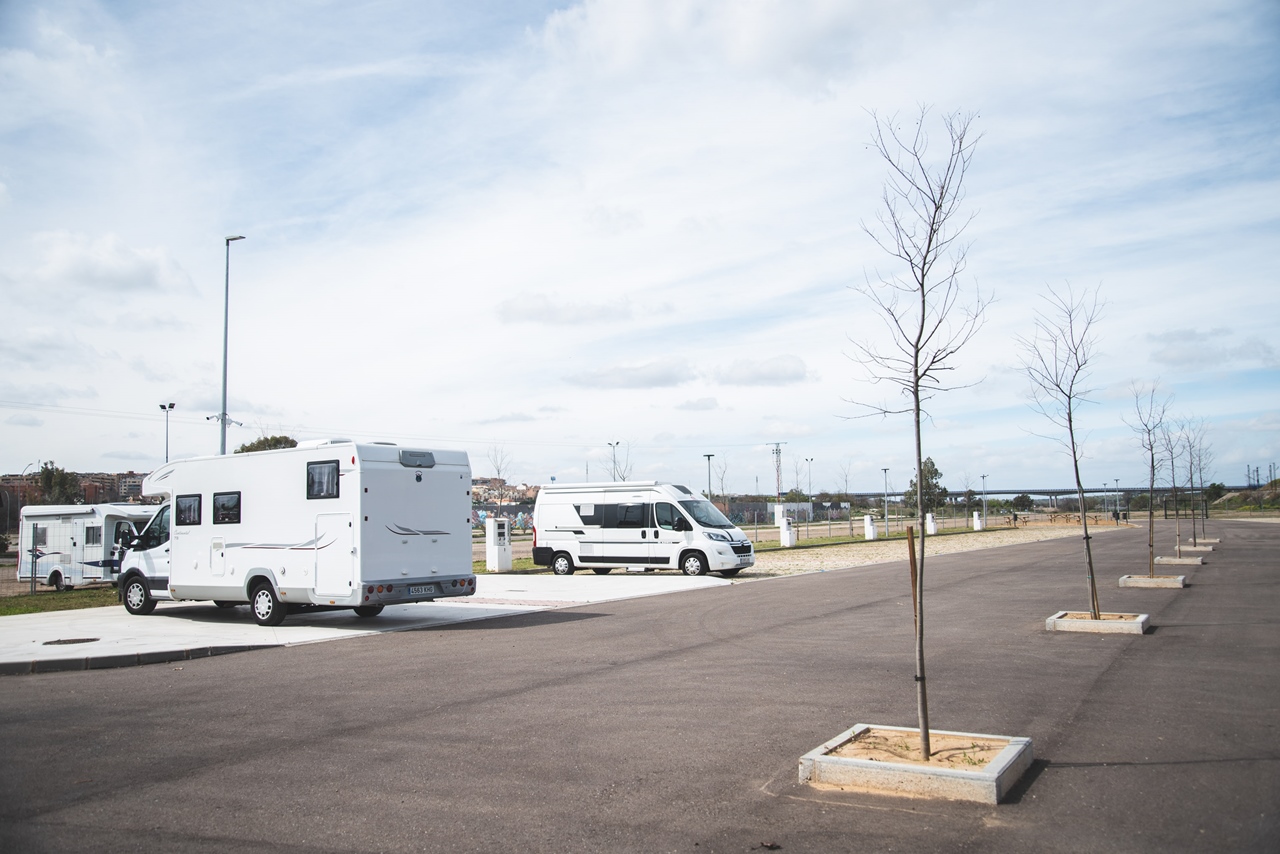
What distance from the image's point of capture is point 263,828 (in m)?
5.31

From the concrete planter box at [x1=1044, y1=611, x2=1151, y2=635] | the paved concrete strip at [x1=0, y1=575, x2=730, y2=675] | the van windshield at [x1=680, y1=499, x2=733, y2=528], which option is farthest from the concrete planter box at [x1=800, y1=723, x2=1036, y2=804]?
the van windshield at [x1=680, y1=499, x2=733, y2=528]

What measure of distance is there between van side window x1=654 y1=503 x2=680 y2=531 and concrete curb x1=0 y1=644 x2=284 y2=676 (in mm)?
14769

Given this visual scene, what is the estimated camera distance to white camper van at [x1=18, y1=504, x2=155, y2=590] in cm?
2808

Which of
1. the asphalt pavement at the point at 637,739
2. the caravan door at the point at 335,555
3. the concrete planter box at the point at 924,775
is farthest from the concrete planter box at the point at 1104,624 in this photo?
the caravan door at the point at 335,555

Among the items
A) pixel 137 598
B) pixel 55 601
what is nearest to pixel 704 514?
pixel 137 598

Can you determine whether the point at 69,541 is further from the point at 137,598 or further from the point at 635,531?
the point at 635,531

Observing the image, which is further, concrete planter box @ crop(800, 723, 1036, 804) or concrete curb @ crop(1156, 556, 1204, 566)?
concrete curb @ crop(1156, 556, 1204, 566)

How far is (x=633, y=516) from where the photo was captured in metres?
26.8

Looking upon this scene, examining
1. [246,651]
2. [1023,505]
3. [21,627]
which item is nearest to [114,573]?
[21,627]

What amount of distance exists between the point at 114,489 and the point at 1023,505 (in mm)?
114756

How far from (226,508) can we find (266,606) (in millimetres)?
1851

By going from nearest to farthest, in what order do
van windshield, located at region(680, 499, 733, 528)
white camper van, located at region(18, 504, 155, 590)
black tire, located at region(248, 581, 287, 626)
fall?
black tire, located at region(248, 581, 287, 626), van windshield, located at region(680, 499, 733, 528), white camper van, located at region(18, 504, 155, 590)

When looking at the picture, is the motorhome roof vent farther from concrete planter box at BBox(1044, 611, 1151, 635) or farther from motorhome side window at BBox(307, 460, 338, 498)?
concrete planter box at BBox(1044, 611, 1151, 635)

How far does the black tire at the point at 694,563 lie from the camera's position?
84.8 ft
